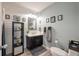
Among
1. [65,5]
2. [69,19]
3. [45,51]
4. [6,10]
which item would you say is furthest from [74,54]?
[6,10]

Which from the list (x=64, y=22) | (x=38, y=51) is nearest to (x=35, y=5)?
(x=64, y=22)

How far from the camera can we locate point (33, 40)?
→ 5.28 ft

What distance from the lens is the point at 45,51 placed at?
1.57 metres

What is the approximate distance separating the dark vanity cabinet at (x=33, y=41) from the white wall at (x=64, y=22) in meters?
0.33

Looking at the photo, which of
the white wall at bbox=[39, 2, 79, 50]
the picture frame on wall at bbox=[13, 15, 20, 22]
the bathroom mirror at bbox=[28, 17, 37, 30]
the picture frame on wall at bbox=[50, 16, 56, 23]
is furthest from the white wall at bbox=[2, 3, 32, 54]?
the picture frame on wall at bbox=[50, 16, 56, 23]

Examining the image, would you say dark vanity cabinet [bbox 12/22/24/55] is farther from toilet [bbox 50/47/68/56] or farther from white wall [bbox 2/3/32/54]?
toilet [bbox 50/47/68/56]

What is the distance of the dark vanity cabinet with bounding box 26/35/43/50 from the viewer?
158cm

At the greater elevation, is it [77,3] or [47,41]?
[77,3]

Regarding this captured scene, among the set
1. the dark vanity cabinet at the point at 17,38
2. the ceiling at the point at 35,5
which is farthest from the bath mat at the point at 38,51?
the ceiling at the point at 35,5

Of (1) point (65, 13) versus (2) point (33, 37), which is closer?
(1) point (65, 13)

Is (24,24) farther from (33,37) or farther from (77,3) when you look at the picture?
(77,3)

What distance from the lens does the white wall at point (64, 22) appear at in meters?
1.49

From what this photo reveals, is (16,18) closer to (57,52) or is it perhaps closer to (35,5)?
(35,5)

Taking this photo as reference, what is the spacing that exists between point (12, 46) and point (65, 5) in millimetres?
1206
